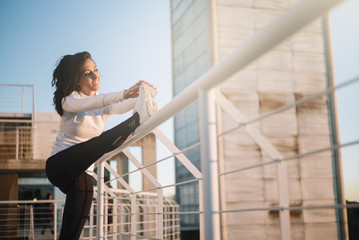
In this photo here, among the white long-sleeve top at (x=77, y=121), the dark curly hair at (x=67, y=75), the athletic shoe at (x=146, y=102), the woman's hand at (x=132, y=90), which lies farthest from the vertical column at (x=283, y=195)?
the dark curly hair at (x=67, y=75)

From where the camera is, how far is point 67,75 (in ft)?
5.73

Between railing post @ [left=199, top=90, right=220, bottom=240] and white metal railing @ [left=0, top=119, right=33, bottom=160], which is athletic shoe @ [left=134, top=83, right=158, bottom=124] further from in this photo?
white metal railing @ [left=0, top=119, right=33, bottom=160]

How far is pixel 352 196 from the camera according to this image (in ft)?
12.7

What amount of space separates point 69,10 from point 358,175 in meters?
8.68

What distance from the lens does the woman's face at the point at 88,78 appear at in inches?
70.6

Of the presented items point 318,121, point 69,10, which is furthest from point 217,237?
point 69,10

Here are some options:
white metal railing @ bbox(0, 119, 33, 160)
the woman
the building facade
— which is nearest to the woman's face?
the woman

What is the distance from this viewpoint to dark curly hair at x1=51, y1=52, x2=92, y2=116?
171 centimetres

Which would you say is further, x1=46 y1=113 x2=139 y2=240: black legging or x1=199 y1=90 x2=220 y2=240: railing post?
x1=46 y1=113 x2=139 y2=240: black legging

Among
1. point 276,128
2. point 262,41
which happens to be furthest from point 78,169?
point 276,128

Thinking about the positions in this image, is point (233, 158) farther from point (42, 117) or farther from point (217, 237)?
point (42, 117)

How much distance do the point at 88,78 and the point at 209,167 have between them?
1.10m

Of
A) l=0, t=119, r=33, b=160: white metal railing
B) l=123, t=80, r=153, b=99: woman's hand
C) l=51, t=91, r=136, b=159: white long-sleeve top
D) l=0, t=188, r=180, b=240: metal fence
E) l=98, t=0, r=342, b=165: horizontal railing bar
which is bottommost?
l=0, t=188, r=180, b=240: metal fence

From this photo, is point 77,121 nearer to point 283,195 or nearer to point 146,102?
point 146,102
